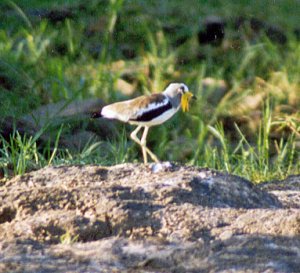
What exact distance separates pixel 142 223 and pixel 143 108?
5.36 feet

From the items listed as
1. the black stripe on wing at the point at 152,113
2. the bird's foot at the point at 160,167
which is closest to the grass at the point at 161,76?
the black stripe on wing at the point at 152,113

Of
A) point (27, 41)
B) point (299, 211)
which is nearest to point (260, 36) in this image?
point (27, 41)

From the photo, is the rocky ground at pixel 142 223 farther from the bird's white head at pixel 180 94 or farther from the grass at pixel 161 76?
the grass at pixel 161 76

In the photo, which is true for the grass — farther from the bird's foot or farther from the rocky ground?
the rocky ground

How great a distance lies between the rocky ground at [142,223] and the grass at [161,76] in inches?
43.3

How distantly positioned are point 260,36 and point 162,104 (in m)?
4.47

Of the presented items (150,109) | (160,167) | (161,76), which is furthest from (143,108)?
(161,76)

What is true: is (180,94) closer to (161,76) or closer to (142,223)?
(142,223)

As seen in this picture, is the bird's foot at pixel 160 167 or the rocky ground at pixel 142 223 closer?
the rocky ground at pixel 142 223

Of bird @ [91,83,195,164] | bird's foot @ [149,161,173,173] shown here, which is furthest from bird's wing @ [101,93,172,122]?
bird's foot @ [149,161,173,173]

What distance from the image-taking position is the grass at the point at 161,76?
7.69 m

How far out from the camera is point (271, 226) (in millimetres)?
4867

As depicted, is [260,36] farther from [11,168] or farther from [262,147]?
[11,168]

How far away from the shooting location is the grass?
303 inches
